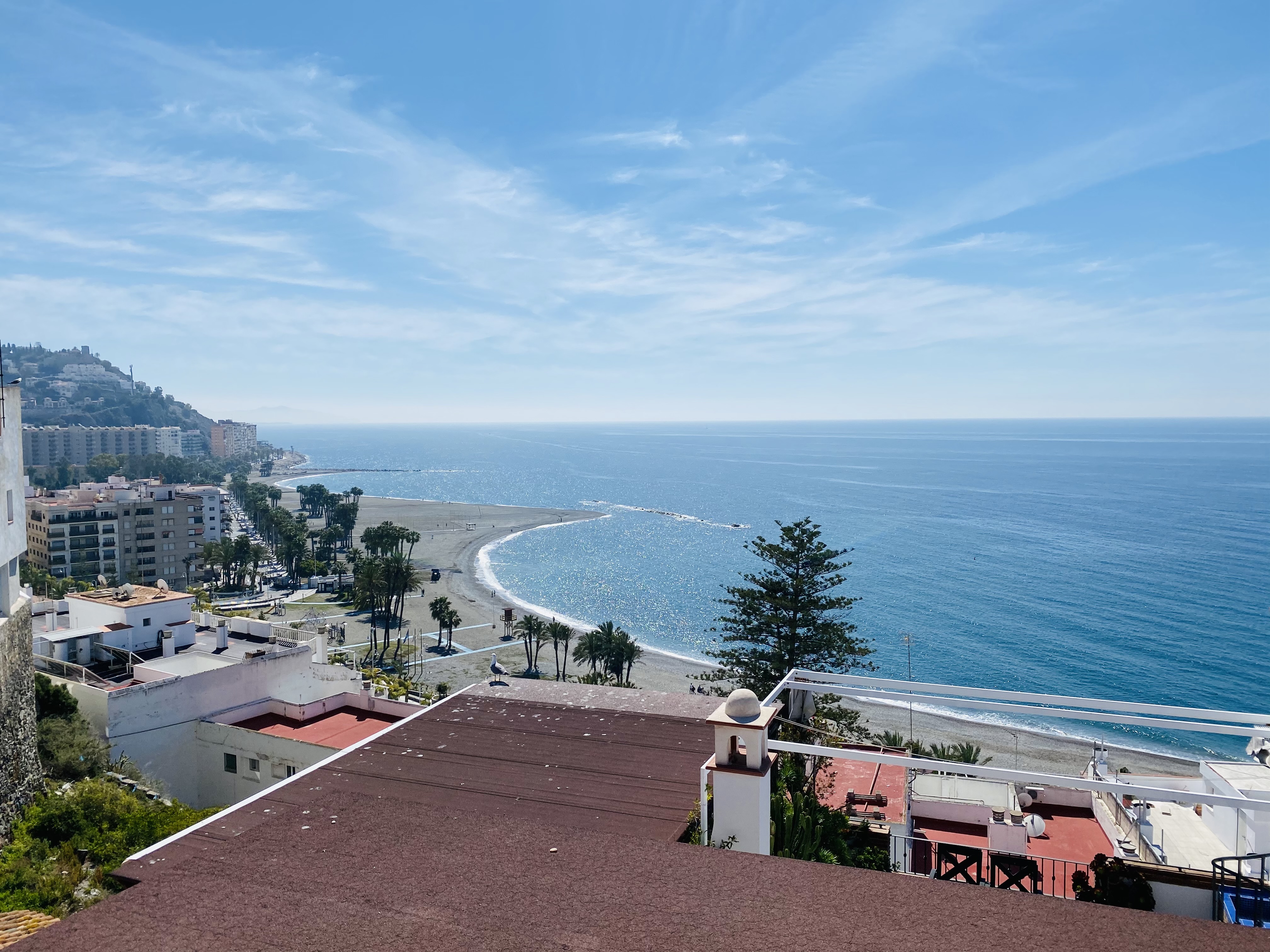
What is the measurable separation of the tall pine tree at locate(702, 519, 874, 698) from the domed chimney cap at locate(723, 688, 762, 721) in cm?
2187

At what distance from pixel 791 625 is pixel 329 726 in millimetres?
16134

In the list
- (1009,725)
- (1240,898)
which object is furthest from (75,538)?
(1240,898)

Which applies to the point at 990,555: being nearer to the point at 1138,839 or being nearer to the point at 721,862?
the point at 1138,839

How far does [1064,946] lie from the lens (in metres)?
4.60

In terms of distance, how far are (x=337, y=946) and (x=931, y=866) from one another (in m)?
7.60

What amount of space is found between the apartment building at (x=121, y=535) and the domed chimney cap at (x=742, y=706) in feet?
263

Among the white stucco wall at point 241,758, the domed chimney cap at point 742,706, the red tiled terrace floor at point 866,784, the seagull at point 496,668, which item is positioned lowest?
the seagull at point 496,668

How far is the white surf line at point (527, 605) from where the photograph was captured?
5689 centimetres

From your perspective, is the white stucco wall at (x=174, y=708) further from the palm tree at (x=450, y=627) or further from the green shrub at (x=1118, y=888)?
the palm tree at (x=450, y=627)

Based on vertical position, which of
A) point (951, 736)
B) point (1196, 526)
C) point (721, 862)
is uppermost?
point (721, 862)

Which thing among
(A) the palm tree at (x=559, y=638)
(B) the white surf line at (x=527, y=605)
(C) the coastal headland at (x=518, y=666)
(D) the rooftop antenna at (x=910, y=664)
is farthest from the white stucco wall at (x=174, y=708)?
(B) the white surf line at (x=527, y=605)

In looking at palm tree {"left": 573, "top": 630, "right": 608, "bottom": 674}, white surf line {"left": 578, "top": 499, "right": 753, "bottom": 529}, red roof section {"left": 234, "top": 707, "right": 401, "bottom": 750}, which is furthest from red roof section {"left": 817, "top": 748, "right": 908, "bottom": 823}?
white surf line {"left": 578, "top": 499, "right": 753, "bottom": 529}

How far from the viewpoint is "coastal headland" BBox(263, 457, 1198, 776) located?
129 ft

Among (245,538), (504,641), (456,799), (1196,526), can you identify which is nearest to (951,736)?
(504,641)
